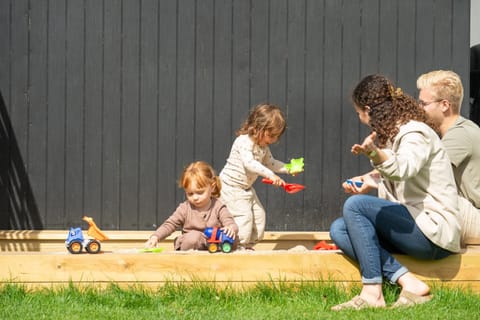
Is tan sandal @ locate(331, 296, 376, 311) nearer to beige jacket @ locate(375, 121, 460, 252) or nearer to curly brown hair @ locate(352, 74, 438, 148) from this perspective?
beige jacket @ locate(375, 121, 460, 252)

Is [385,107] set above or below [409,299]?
above

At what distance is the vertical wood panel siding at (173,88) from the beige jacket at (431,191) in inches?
89.7

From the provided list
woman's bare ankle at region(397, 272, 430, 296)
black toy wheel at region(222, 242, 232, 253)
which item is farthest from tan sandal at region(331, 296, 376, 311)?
black toy wheel at region(222, 242, 232, 253)

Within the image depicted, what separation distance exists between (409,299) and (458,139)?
3.22 ft

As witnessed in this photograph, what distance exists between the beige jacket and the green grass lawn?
0.33 m

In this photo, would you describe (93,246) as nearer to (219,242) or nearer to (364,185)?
(219,242)

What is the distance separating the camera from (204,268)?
447cm

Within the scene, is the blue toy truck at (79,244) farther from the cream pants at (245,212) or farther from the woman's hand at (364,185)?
the woman's hand at (364,185)

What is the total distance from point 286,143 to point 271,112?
0.92m

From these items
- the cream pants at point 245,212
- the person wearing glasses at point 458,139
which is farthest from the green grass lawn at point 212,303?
the cream pants at point 245,212

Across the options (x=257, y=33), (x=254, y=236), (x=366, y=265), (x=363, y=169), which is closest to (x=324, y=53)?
(x=257, y=33)

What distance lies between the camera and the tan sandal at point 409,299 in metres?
4.18

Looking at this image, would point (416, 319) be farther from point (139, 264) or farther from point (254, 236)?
point (254, 236)

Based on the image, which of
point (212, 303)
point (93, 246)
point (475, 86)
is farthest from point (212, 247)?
point (475, 86)
